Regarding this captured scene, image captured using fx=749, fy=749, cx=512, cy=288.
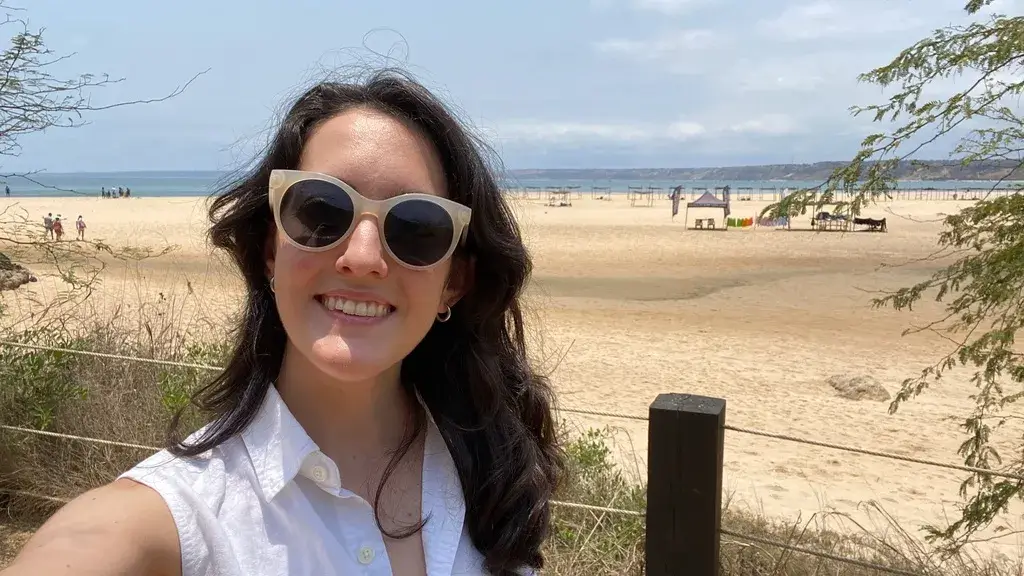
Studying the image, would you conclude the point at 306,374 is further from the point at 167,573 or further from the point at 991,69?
the point at 991,69

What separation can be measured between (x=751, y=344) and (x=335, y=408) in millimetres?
12469

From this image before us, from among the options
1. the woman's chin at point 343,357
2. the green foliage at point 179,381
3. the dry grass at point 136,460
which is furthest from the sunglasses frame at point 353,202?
the green foliage at point 179,381

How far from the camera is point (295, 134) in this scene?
1.37 metres

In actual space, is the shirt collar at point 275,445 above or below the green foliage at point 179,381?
above

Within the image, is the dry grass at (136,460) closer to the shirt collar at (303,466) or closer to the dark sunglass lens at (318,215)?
the shirt collar at (303,466)

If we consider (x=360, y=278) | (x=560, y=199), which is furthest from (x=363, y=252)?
(x=560, y=199)

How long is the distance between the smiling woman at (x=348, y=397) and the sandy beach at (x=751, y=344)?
46 centimetres

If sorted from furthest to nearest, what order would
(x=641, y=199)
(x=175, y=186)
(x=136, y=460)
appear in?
(x=175, y=186) → (x=641, y=199) → (x=136, y=460)

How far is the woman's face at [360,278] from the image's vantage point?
4.03 ft

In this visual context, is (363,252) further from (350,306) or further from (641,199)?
(641,199)

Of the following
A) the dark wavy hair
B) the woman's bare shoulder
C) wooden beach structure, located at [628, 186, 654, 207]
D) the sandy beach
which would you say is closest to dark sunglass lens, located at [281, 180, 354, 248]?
the dark wavy hair

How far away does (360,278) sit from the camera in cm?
124

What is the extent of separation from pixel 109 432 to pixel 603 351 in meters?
8.93

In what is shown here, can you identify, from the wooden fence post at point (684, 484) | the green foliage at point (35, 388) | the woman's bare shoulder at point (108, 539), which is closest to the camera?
the woman's bare shoulder at point (108, 539)
